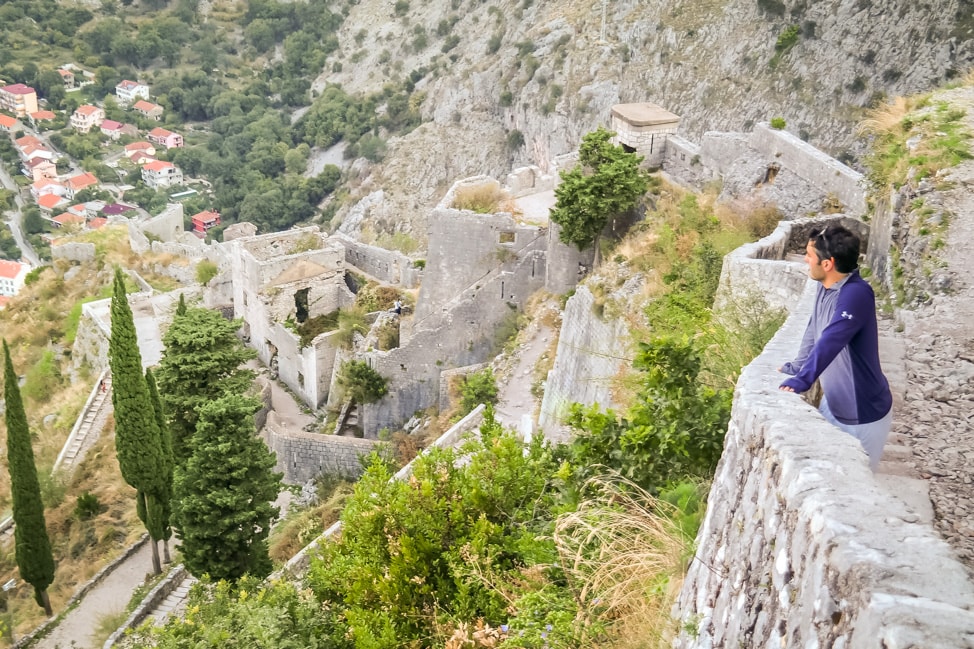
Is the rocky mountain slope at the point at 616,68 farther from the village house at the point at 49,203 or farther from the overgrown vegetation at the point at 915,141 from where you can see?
the village house at the point at 49,203

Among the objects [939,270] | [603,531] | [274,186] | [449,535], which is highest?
[939,270]

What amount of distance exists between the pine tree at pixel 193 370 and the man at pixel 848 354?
12.2 meters

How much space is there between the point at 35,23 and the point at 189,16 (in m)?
17.5

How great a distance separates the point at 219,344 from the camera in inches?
609

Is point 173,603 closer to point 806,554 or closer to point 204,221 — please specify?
point 806,554

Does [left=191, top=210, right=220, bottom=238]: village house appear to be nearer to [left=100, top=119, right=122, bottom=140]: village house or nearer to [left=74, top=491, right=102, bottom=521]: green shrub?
[left=100, top=119, right=122, bottom=140]: village house

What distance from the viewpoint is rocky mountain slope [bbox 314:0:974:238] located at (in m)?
37.4

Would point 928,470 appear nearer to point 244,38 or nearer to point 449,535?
point 449,535

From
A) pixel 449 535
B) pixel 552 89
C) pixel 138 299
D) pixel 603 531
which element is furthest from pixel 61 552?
pixel 552 89

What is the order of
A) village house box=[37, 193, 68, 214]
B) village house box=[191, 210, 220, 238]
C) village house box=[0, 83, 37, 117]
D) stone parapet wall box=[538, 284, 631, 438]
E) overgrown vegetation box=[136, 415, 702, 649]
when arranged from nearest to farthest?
overgrown vegetation box=[136, 415, 702, 649], stone parapet wall box=[538, 284, 631, 438], village house box=[191, 210, 220, 238], village house box=[37, 193, 68, 214], village house box=[0, 83, 37, 117]

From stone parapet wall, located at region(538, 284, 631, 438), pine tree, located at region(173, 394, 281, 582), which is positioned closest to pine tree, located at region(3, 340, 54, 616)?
pine tree, located at region(173, 394, 281, 582)

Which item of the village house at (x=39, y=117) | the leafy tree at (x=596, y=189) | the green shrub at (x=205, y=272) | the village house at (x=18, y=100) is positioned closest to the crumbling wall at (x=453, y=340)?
the leafy tree at (x=596, y=189)

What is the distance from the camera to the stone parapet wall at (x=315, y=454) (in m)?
17.1

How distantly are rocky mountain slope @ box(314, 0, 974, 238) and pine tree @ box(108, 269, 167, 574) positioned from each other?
73.4 feet
